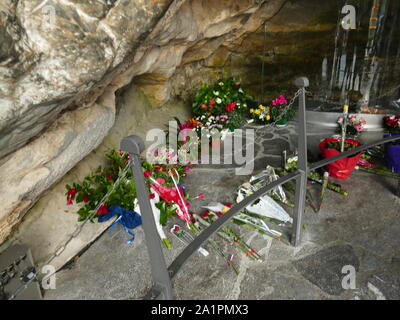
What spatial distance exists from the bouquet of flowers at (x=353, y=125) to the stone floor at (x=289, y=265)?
110 inches

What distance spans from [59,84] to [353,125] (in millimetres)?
6757

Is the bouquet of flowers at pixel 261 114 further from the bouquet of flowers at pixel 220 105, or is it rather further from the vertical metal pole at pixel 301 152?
the vertical metal pole at pixel 301 152

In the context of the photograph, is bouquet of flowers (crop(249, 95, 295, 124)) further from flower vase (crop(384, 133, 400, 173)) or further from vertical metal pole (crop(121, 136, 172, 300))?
vertical metal pole (crop(121, 136, 172, 300))

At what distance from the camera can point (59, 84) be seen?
96.7 inches

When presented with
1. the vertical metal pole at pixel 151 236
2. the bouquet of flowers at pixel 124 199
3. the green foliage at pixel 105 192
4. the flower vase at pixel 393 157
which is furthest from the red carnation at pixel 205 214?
the flower vase at pixel 393 157

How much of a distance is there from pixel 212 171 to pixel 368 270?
3.11m

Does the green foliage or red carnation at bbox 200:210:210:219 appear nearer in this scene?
the green foliage

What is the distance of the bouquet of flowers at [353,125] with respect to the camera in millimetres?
6867

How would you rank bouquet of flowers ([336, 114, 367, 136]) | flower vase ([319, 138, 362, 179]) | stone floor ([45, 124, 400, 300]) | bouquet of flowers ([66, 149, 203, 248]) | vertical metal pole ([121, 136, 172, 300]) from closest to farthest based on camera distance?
vertical metal pole ([121, 136, 172, 300]), stone floor ([45, 124, 400, 300]), bouquet of flowers ([66, 149, 203, 248]), flower vase ([319, 138, 362, 179]), bouquet of flowers ([336, 114, 367, 136])

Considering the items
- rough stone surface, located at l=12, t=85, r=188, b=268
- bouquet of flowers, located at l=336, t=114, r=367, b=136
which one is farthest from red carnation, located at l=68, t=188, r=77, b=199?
bouquet of flowers, located at l=336, t=114, r=367, b=136

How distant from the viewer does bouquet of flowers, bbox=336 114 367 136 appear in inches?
270

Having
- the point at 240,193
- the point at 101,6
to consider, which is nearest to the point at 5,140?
the point at 101,6

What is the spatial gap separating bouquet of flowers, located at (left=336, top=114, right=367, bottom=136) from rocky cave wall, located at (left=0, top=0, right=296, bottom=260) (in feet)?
14.4
